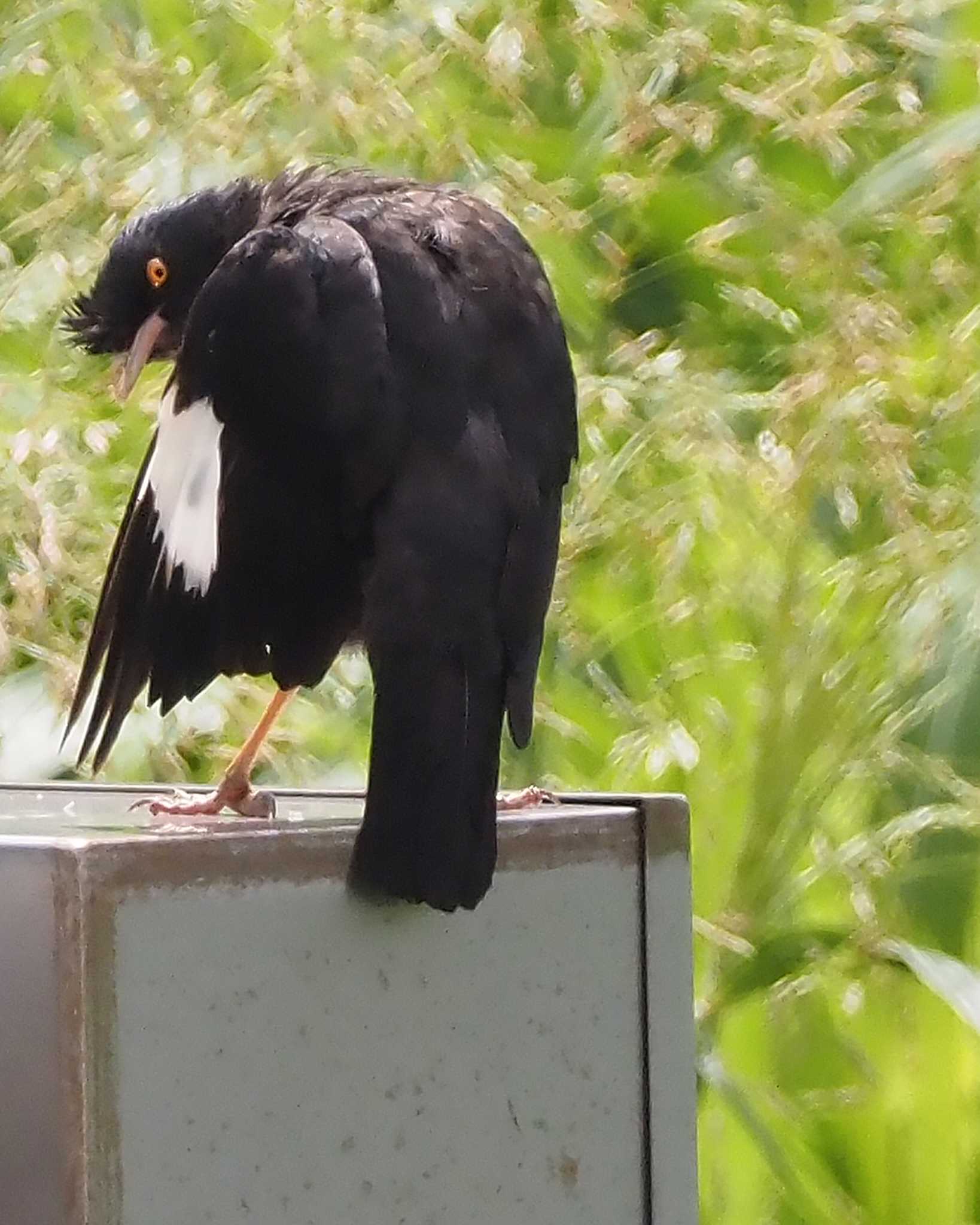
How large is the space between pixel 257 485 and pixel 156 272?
14.1 inches

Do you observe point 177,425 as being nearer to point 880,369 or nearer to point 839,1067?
point 880,369

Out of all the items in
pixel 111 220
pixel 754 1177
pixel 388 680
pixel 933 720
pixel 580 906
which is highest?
pixel 111 220

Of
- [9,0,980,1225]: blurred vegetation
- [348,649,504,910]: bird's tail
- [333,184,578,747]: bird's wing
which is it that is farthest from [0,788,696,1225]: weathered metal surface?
[9,0,980,1225]: blurred vegetation

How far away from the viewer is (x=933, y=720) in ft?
4.85

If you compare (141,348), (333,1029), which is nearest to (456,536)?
(333,1029)

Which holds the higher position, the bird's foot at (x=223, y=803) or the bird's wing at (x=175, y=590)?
the bird's wing at (x=175, y=590)

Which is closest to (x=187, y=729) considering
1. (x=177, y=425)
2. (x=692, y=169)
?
(x=177, y=425)

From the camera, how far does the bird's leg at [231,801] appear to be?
1196 millimetres

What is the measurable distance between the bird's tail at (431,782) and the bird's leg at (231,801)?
0.24m

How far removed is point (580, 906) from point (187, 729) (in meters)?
0.70

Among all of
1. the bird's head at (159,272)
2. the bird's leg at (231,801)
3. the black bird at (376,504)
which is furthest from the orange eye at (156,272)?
the bird's leg at (231,801)

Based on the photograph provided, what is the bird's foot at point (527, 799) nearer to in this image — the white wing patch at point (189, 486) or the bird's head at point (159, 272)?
the white wing patch at point (189, 486)

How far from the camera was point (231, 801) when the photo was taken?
1.23 meters

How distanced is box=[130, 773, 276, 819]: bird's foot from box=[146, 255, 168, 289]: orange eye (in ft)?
1.33
